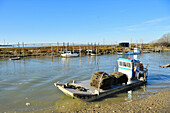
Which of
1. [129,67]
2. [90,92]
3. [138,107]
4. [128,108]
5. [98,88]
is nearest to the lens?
[128,108]

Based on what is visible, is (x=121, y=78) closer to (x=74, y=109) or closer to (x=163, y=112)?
(x=163, y=112)

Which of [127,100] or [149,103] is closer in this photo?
[149,103]

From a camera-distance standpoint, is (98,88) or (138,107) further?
(98,88)

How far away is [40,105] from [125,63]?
10941 mm

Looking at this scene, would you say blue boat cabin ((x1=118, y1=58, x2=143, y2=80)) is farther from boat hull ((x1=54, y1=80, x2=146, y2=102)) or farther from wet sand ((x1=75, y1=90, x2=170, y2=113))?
wet sand ((x1=75, y1=90, x2=170, y2=113))

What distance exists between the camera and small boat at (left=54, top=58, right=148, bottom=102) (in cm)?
1148

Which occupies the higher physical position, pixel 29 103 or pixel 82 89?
pixel 82 89

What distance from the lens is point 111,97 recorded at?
12.8m

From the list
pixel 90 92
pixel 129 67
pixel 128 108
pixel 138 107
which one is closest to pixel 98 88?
pixel 90 92

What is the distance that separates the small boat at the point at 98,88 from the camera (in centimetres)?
1148

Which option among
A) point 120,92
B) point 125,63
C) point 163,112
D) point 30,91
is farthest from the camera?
point 125,63

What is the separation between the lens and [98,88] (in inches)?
485

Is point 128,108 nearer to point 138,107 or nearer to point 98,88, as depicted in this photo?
point 138,107

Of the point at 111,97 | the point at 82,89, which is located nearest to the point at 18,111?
the point at 82,89
